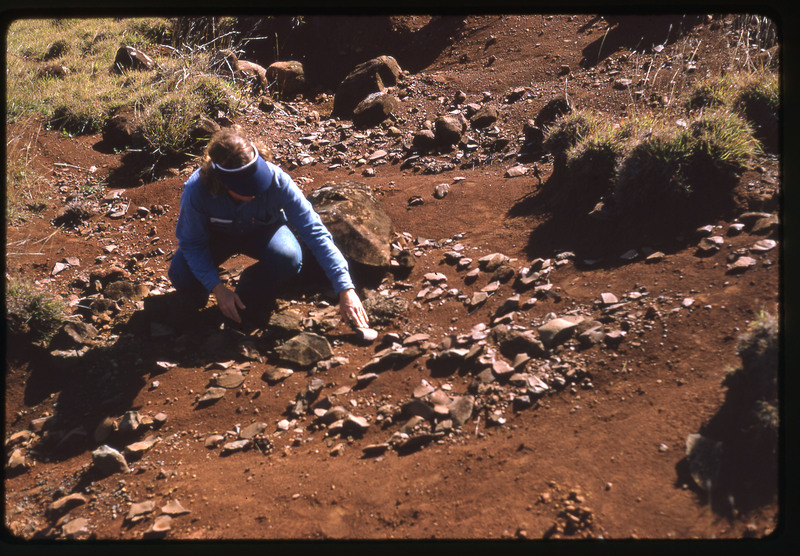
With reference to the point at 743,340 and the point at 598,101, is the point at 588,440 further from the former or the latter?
the point at 598,101

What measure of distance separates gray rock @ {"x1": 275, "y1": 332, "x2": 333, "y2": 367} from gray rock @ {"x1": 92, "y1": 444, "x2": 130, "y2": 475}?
863 mm

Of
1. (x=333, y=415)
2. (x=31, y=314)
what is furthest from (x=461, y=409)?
(x=31, y=314)

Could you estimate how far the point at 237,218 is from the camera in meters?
3.09

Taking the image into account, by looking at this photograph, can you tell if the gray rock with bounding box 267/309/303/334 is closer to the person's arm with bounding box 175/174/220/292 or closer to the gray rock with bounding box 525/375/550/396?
the person's arm with bounding box 175/174/220/292

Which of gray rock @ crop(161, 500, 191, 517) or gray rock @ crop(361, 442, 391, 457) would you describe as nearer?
gray rock @ crop(161, 500, 191, 517)

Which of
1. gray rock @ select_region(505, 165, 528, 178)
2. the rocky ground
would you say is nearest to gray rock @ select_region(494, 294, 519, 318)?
the rocky ground

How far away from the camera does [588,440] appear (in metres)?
2.11

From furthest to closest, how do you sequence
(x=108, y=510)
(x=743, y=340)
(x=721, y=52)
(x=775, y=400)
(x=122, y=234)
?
1. (x=721, y=52)
2. (x=122, y=234)
3. (x=108, y=510)
4. (x=743, y=340)
5. (x=775, y=400)

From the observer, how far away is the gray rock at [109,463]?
245 centimetres

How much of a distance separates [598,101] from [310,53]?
382cm

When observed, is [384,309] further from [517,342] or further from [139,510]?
[139,510]

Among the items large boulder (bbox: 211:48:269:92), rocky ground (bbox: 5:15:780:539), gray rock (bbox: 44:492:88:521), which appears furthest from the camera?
large boulder (bbox: 211:48:269:92)

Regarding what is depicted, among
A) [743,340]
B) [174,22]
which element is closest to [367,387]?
[743,340]

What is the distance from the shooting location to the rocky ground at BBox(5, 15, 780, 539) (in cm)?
200
